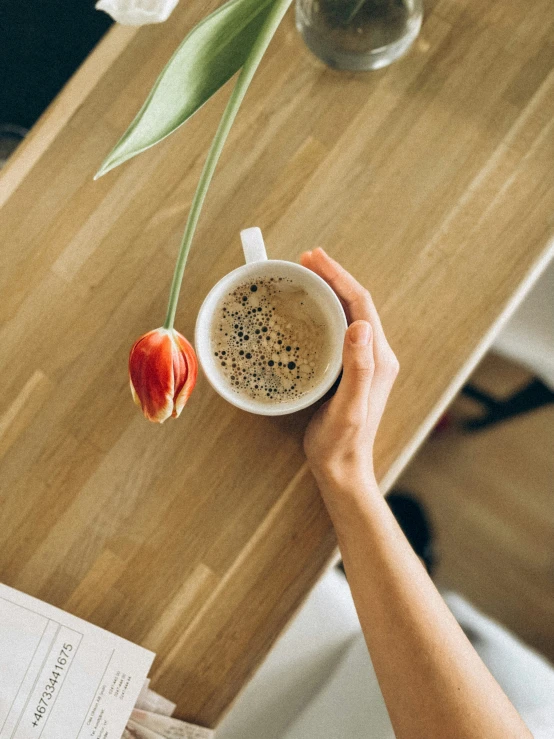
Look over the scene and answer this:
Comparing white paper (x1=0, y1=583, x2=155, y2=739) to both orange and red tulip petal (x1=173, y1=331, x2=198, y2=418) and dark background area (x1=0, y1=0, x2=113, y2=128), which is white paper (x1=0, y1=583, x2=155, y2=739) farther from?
dark background area (x1=0, y1=0, x2=113, y2=128)

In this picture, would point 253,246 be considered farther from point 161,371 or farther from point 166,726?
point 166,726

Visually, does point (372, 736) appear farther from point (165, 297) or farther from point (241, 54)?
point (241, 54)

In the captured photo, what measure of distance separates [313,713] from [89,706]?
1.20ft

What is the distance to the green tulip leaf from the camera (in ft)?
1.32

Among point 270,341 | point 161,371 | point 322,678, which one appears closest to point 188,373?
point 161,371

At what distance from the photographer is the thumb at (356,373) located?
53cm

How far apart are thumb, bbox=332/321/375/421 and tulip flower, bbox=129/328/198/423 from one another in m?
0.15

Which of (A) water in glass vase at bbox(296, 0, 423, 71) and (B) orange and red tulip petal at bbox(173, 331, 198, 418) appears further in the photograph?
(A) water in glass vase at bbox(296, 0, 423, 71)

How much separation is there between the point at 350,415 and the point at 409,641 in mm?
247

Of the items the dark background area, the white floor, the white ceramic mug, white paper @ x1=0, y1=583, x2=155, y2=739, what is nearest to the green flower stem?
the white ceramic mug

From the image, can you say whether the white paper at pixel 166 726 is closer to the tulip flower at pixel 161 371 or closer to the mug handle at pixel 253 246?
the tulip flower at pixel 161 371

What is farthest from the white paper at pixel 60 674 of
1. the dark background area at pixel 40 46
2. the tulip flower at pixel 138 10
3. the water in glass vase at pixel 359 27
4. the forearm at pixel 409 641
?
the dark background area at pixel 40 46

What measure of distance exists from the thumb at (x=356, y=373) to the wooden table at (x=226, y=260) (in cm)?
9

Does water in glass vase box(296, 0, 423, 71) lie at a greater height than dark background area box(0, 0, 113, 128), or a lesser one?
greater
